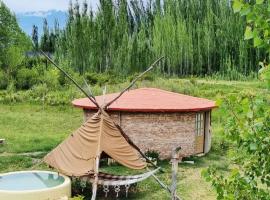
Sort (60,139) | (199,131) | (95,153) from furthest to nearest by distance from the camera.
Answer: (60,139), (199,131), (95,153)

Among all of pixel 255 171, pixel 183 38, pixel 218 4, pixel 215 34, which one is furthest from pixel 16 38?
pixel 255 171

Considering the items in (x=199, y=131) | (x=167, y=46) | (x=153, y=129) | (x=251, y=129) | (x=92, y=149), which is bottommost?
(x=199, y=131)

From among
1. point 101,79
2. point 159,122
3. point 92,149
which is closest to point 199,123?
point 159,122

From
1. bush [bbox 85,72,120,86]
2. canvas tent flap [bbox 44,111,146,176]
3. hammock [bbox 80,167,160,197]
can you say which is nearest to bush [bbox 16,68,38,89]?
bush [bbox 85,72,120,86]

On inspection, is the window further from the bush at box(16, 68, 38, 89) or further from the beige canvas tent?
the bush at box(16, 68, 38, 89)

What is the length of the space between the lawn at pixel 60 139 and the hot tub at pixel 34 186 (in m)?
2.24

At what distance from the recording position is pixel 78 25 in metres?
49.3

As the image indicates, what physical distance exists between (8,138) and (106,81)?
61.1 ft

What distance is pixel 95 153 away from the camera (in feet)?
44.1

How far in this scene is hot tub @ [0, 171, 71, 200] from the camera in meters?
12.1

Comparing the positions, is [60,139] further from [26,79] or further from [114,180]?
[26,79]

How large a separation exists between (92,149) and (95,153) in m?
0.23

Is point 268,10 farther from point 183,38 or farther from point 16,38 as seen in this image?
point 183,38

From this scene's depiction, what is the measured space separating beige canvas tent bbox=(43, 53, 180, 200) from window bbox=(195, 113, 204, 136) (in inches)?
246
